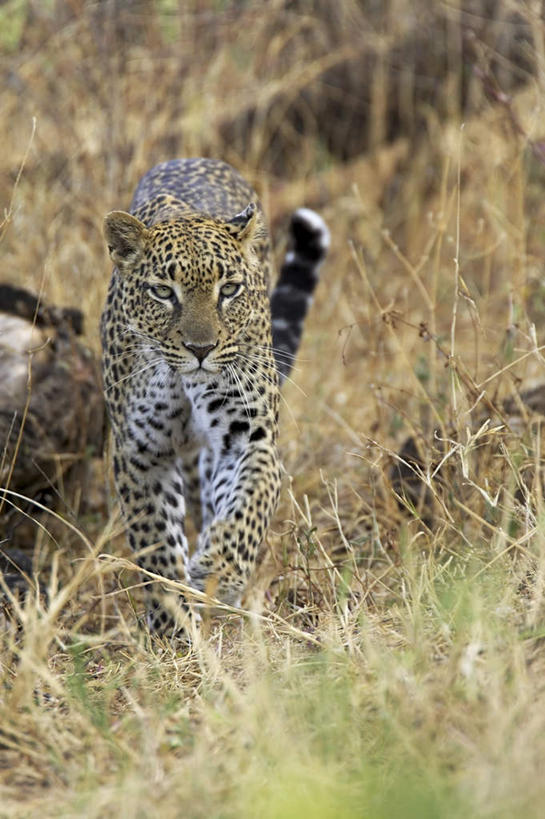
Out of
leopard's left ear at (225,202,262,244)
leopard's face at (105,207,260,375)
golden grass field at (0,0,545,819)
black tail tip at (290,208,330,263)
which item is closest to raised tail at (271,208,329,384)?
black tail tip at (290,208,330,263)

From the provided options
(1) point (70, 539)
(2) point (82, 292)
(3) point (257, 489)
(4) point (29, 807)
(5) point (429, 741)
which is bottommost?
(1) point (70, 539)

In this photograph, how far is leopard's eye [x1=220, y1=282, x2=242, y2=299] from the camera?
459 cm

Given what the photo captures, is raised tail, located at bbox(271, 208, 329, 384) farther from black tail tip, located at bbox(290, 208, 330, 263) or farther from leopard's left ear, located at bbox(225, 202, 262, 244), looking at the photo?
leopard's left ear, located at bbox(225, 202, 262, 244)

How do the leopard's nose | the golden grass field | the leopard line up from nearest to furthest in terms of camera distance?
the golden grass field, the leopard's nose, the leopard

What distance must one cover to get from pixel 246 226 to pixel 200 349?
2.15 ft

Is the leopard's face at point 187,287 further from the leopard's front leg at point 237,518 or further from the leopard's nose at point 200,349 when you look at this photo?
the leopard's front leg at point 237,518

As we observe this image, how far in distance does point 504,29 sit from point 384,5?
165 centimetres

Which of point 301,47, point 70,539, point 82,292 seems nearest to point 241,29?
point 301,47

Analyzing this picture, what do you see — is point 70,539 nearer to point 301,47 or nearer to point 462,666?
point 462,666

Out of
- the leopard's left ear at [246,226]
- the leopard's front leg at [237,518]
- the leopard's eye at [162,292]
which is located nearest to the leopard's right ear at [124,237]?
the leopard's eye at [162,292]

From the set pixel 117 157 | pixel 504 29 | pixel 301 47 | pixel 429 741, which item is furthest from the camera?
pixel 301 47

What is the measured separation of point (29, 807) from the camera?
2.89 meters

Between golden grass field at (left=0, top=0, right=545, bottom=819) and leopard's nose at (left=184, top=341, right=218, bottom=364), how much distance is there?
23.4 inches

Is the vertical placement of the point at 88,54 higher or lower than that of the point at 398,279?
higher
